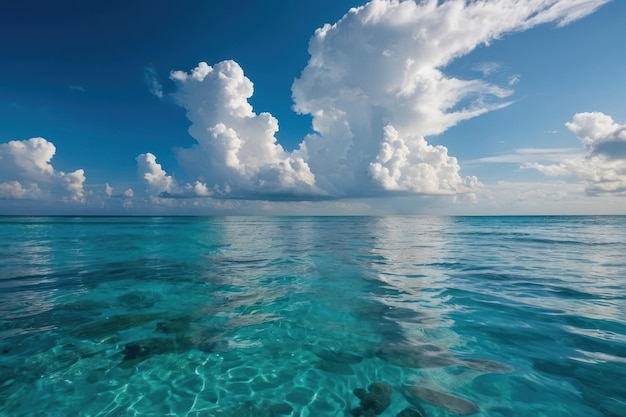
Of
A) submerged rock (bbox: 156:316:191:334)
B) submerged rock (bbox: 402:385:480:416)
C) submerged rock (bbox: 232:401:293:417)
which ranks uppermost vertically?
submerged rock (bbox: 402:385:480:416)

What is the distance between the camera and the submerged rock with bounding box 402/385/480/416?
6121mm

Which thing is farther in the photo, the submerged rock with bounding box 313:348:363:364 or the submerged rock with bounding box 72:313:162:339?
the submerged rock with bounding box 72:313:162:339

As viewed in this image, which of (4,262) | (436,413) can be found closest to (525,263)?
(436,413)

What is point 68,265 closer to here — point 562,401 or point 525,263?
point 562,401

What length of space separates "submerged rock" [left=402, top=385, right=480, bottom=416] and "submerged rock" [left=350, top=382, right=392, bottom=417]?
0.42 meters

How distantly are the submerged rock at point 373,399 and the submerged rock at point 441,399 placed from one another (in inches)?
16.7

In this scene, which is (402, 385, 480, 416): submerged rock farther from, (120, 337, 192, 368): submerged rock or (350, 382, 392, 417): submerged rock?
(120, 337, 192, 368): submerged rock

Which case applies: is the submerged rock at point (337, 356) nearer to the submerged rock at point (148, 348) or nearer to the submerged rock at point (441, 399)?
the submerged rock at point (441, 399)

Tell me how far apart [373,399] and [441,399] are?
142 cm

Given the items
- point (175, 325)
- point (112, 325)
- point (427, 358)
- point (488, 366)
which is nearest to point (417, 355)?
point (427, 358)

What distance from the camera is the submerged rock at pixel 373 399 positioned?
6246 millimetres

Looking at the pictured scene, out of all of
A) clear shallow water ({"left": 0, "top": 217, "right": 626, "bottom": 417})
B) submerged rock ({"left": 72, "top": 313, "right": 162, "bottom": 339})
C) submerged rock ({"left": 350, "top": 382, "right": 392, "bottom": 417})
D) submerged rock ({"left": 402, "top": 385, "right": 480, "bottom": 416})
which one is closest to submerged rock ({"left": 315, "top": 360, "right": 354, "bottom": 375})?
clear shallow water ({"left": 0, "top": 217, "right": 626, "bottom": 417})

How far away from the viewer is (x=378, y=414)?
6.14 metres

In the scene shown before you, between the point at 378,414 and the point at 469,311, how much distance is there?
24.1 ft
